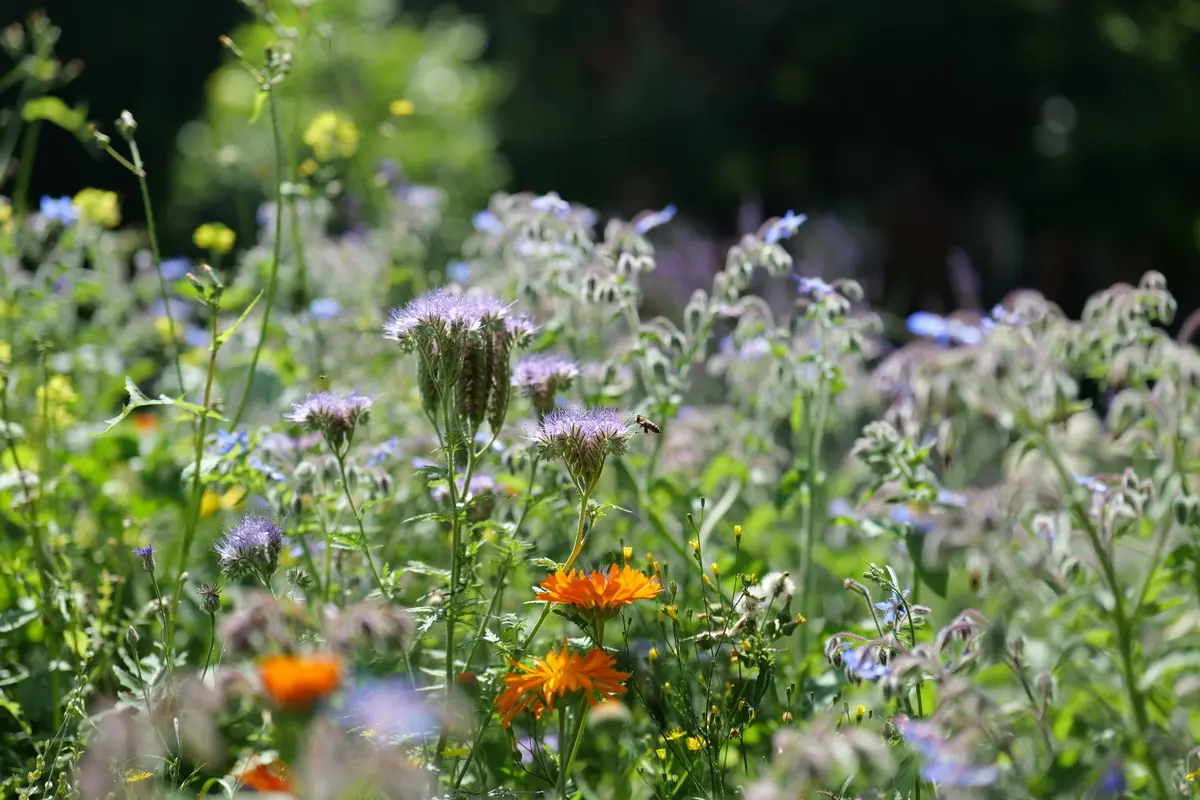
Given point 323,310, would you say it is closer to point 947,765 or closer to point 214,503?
point 214,503

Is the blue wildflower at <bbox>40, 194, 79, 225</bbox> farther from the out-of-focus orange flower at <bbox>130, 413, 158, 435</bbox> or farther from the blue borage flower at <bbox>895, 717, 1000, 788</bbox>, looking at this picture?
the blue borage flower at <bbox>895, 717, 1000, 788</bbox>

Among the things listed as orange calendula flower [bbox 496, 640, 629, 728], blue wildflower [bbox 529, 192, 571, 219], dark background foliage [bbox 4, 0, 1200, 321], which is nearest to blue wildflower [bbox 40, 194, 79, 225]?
blue wildflower [bbox 529, 192, 571, 219]

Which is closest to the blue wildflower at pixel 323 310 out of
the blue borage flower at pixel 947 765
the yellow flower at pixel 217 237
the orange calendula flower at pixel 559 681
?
the yellow flower at pixel 217 237

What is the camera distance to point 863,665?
1.69 m

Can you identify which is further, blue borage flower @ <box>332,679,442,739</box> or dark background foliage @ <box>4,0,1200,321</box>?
dark background foliage @ <box>4,0,1200,321</box>

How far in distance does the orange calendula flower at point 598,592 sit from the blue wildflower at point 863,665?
33 centimetres

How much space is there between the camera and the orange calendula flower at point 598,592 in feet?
5.76

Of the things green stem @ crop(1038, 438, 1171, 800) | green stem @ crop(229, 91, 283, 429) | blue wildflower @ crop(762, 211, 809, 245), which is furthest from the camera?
blue wildflower @ crop(762, 211, 809, 245)

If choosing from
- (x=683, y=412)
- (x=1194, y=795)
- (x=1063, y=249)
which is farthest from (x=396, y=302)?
(x=1063, y=249)

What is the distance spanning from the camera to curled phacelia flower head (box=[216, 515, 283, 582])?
1.70 m

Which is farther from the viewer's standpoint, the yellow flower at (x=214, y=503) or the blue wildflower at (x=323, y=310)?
the blue wildflower at (x=323, y=310)

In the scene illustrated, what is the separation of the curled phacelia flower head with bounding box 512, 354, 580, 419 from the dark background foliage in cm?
742

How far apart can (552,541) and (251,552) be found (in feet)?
3.58

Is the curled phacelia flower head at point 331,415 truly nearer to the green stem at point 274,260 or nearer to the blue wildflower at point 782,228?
the green stem at point 274,260
